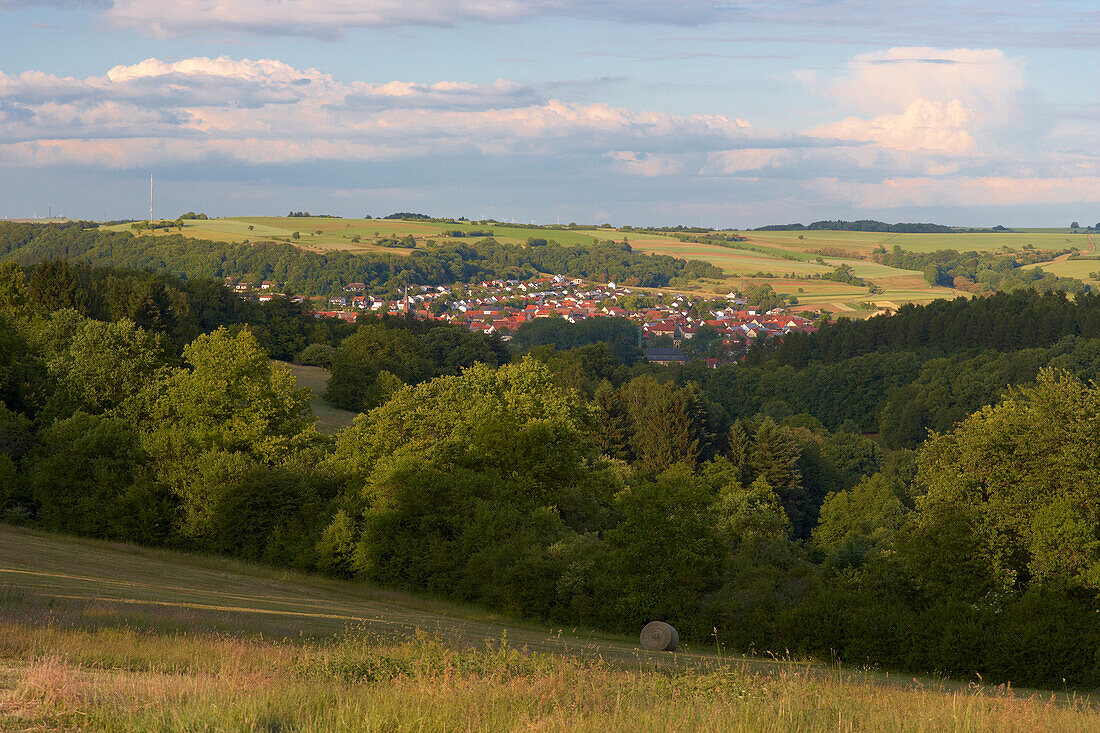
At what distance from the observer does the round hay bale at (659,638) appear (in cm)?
2594

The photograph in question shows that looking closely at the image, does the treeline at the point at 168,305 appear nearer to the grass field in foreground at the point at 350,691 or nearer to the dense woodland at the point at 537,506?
the dense woodland at the point at 537,506

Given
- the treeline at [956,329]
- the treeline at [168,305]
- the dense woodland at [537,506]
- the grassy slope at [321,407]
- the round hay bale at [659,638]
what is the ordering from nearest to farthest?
the round hay bale at [659,638]
the dense woodland at [537,506]
the grassy slope at [321,407]
the treeline at [168,305]
the treeline at [956,329]

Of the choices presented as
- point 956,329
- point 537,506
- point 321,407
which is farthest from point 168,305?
point 956,329

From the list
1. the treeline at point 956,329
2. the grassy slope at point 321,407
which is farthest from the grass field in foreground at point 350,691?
the treeline at point 956,329

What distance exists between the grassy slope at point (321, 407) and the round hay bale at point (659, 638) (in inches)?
1785

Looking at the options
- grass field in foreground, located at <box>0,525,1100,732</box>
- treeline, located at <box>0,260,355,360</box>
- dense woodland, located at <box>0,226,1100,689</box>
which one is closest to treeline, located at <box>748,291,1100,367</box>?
treeline, located at <box>0,260,355,360</box>

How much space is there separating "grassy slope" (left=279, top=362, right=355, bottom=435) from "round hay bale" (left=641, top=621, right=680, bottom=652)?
149 feet

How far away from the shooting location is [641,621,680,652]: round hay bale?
25938mm

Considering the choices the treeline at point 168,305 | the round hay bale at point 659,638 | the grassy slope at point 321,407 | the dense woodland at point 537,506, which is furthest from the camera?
the treeline at point 168,305

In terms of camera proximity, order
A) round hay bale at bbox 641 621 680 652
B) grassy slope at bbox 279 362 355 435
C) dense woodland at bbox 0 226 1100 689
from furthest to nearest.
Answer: grassy slope at bbox 279 362 355 435 → dense woodland at bbox 0 226 1100 689 → round hay bale at bbox 641 621 680 652

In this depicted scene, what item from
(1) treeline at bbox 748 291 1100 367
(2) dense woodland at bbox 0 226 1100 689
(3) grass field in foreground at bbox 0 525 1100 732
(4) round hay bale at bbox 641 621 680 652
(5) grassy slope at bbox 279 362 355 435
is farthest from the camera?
(1) treeline at bbox 748 291 1100 367

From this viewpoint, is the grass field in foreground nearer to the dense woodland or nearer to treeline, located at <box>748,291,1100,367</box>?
the dense woodland

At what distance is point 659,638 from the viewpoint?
26109 millimetres

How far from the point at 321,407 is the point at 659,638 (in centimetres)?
6632
